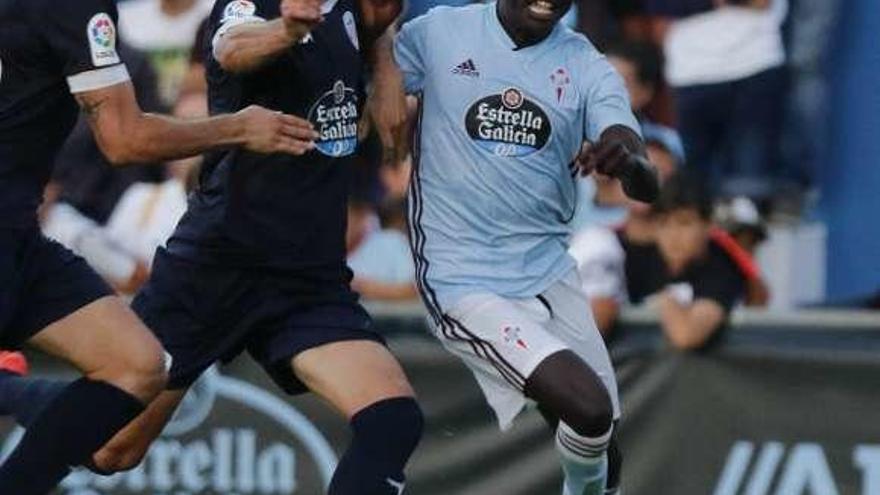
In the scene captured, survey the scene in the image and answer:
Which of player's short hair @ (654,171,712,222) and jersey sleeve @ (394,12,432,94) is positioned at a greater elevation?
jersey sleeve @ (394,12,432,94)

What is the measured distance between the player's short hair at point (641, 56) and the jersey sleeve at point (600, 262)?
1153mm

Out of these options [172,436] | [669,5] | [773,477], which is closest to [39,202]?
[172,436]

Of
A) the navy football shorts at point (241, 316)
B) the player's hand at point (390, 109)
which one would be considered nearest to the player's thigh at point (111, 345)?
the navy football shorts at point (241, 316)

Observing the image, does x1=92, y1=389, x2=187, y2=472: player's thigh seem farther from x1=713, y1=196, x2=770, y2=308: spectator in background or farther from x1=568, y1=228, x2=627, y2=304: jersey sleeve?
x1=713, y1=196, x2=770, y2=308: spectator in background

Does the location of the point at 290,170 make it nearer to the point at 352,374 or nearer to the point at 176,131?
the point at 176,131

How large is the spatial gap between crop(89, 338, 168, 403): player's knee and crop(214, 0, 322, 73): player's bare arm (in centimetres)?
87

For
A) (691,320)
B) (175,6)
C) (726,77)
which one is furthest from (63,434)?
(726,77)

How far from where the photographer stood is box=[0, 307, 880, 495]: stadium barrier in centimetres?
930

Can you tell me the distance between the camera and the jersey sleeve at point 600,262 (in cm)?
968

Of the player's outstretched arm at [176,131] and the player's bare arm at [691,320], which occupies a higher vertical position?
the player's outstretched arm at [176,131]

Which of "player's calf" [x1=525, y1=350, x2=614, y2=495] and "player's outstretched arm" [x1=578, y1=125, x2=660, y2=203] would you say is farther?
"player's calf" [x1=525, y1=350, x2=614, y2=495]

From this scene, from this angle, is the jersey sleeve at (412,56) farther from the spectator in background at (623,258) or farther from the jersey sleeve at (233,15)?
the spectator in background at (623,258)

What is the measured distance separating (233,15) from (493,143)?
3.32ft

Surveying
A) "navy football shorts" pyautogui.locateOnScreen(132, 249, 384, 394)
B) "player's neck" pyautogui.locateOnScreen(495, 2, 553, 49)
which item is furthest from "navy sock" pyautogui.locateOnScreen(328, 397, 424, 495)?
"player's neck" pyautogui.locateOnScreen(495, 2, 553, 49)
